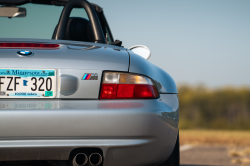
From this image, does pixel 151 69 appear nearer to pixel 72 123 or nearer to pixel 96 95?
pixel 96 95

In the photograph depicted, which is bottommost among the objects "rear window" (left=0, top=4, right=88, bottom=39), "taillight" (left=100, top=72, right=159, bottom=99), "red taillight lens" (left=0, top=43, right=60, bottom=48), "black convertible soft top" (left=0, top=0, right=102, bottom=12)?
"taillight" (left=100, top=72, right=159, bottom=99)

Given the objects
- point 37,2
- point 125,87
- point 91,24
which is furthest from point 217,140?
point 125,87

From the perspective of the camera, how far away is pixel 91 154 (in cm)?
181

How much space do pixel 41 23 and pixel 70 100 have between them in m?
1.62

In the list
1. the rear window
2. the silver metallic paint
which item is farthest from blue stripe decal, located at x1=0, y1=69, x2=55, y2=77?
the rear window

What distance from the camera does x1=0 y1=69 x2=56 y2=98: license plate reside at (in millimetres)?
1809

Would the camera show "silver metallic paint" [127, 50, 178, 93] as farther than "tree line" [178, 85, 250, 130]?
No

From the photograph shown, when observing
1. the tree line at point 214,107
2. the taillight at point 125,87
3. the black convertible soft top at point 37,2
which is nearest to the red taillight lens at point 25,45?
the taillight at point 125,87

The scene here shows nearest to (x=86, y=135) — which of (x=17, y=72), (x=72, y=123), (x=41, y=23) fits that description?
(x=72, y=123)

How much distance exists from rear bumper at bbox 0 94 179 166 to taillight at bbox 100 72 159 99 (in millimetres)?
50

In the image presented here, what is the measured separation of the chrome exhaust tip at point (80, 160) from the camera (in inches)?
71.5

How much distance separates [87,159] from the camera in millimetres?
1828

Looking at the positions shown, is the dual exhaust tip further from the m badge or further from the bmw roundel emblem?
the bmw roundel emblem

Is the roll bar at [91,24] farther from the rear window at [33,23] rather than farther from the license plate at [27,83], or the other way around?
the license plate at [27,83]
